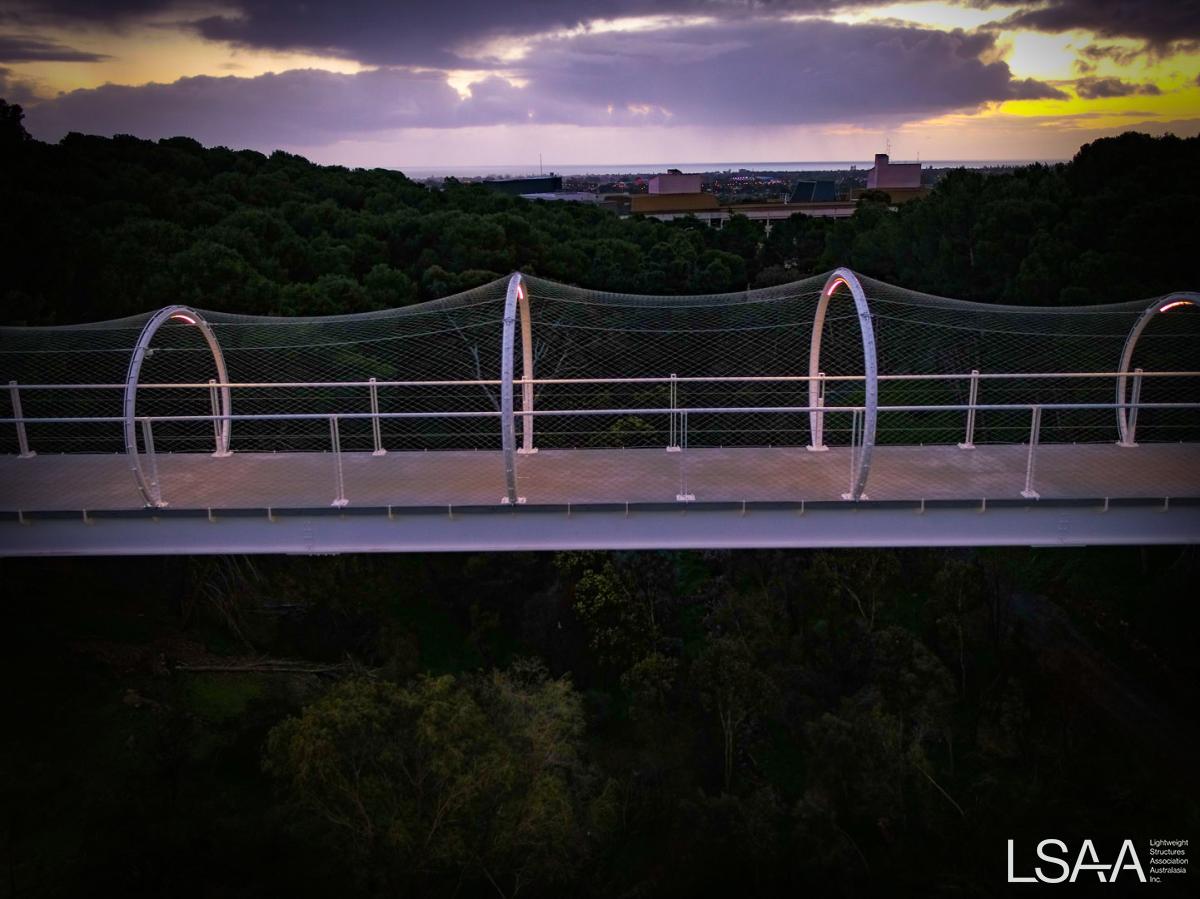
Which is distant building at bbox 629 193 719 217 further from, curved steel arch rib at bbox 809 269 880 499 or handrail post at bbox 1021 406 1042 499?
handrail post at bbox 1021 406 1042 499

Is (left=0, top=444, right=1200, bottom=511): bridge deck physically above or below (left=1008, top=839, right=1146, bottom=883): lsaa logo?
above

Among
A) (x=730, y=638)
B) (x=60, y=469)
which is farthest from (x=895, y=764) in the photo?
(x=60, y=469)

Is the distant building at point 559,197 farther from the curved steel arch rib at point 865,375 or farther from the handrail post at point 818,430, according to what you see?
the handrail post at point 818,430

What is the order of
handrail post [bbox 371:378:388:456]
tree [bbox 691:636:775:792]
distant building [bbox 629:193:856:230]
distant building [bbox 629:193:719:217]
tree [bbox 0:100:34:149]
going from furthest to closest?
distant building [bbox 629:193:856:230], distant building [bbox 629:193:719:217], tree [bbox 0:100:34:149], tree [bbox 691:636:775:792], handrail post [bbox 371:378:388:456]

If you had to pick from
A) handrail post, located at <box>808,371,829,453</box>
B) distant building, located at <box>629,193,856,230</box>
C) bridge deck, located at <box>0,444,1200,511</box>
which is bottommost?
bridge deck, located at <box>0,444,1200,511</box>

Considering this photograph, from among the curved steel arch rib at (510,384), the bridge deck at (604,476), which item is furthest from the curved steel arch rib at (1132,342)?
the curved steel arch rib at (510,384)

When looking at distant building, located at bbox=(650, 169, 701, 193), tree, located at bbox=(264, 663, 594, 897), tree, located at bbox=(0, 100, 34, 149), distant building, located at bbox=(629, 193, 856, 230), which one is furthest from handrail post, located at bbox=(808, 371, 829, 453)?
distant building, located at bbox=(650, 169, 701, 193)
